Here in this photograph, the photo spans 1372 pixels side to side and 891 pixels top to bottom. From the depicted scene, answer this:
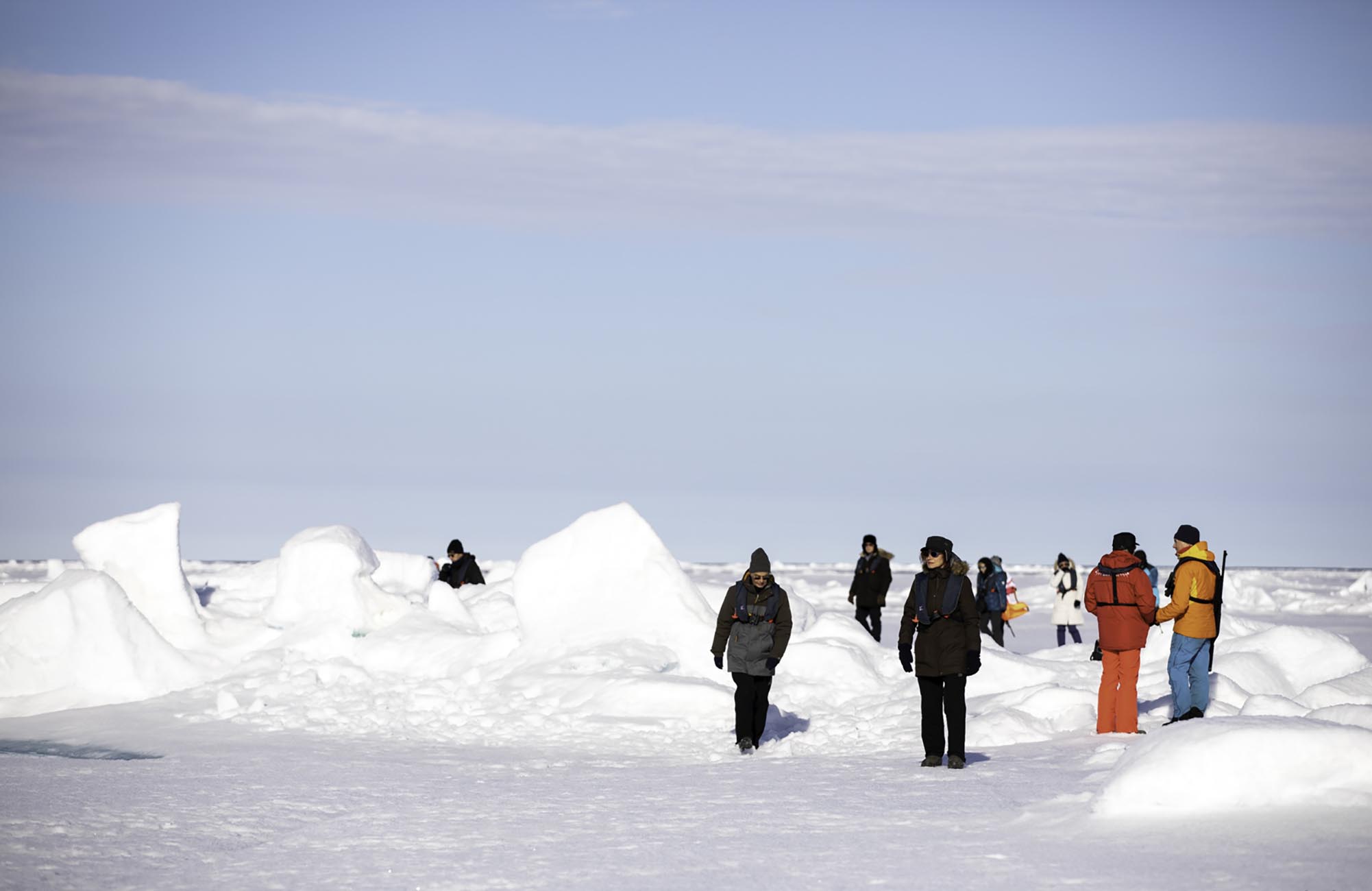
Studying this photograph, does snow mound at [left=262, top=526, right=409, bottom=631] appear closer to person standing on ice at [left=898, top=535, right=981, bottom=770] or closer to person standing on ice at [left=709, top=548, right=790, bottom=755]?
person standing on ice at [left=709, top=548, right=790, bottom=755]

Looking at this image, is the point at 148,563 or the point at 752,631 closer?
the point at 752,631

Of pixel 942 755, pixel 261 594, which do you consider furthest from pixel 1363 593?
pixel 942 755

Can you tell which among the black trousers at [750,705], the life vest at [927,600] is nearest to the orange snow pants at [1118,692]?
the life vest at [927,600]

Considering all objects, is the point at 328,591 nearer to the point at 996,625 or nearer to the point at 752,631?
the point at 752,631

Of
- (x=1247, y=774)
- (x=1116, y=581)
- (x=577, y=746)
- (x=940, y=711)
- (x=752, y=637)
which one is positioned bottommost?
(x=577, y=746)

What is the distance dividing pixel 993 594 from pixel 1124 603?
433 inches

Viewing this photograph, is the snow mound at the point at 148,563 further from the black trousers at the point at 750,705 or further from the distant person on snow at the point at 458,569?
the black trousers at the point at 750,705

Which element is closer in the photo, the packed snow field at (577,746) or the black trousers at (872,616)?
the packed snow field at (577,746)

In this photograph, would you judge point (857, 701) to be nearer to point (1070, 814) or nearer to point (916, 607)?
point (916, 607)

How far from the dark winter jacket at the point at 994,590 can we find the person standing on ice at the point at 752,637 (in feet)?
35.9

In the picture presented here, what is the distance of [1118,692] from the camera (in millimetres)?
12422

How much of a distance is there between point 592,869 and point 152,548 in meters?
15.3

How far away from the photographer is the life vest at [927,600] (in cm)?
1093

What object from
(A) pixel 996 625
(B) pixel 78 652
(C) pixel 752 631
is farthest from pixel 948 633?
(A) pixel 996 625
